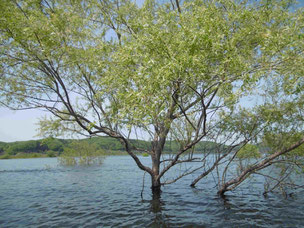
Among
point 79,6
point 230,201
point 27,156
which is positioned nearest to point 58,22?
point 79,6

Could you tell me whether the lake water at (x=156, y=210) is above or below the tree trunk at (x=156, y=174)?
below

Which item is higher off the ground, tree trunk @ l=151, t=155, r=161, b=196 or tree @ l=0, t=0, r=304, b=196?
tree @ l=0, t=0, r=304, b=196

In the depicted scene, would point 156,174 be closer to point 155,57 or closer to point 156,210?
point 156,210

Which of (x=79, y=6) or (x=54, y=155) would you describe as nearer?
(x=79, y=6)

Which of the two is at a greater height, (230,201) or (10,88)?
(10,88)

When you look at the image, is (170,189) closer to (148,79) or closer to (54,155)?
(148,79)

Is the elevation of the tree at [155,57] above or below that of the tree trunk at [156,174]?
above

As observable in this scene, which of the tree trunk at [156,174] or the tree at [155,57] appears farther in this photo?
the tree trunk at [156,174]

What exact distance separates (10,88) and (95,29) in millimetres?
6597

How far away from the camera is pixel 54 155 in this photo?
113 metres

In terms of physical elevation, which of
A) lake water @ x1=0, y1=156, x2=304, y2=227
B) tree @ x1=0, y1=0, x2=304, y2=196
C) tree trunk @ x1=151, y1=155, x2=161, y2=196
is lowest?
lake water @ x1=0, y1=156, x2=304, y2=227

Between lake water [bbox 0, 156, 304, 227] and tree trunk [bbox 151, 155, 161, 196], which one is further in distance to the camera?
tree trunk [bbox 151, 155, 161, 196]

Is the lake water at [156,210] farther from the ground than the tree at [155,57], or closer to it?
closer to it

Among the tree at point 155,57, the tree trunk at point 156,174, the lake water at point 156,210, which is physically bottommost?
the lake water at point 156,210
